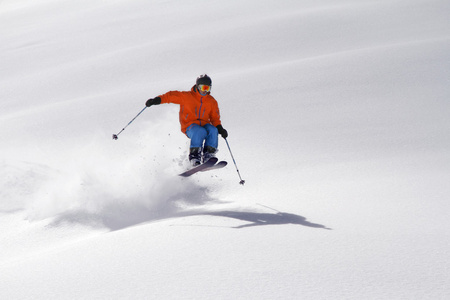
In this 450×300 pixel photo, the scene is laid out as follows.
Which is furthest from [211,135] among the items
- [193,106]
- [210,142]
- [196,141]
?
[193,106]

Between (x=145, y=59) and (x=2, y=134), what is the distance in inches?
155

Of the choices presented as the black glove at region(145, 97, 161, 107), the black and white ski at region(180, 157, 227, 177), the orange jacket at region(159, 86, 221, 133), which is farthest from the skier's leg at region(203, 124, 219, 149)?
the black glove at region(145, 97, 161, 107)

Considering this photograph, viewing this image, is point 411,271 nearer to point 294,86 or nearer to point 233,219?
point 233,219

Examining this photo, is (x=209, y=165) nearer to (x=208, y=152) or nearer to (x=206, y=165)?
(x=206, y=165)

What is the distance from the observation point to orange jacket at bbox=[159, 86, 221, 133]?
5.55 metres

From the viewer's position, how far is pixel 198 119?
226 inches

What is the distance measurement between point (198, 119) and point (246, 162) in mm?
926

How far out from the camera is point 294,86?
8.03 m

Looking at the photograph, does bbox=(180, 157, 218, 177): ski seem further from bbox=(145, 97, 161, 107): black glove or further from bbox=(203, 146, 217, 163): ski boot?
bbox=(145, 97, 161, 107): black glove

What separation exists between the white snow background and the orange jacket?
70cm

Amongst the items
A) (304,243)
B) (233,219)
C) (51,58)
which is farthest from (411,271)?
(51,58)

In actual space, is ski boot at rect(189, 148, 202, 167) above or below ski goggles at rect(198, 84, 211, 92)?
below

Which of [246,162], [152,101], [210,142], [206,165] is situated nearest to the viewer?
[206,165]

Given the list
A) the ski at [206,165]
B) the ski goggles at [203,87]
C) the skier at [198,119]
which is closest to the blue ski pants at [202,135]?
the skier at [198,119]
